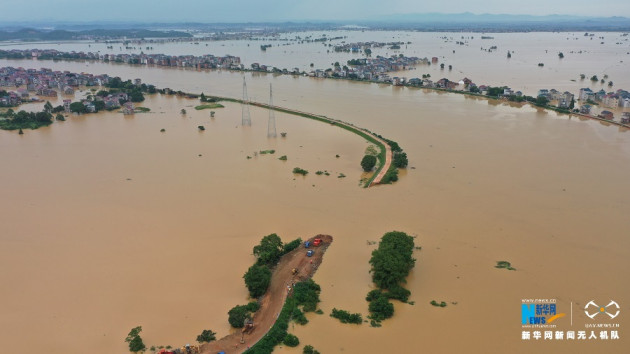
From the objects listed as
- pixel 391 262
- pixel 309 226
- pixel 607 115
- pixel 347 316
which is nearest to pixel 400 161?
pixel 309 226

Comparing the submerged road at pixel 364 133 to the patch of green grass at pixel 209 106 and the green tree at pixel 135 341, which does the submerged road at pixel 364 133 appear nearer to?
the patch of green grass at pixel 209 106

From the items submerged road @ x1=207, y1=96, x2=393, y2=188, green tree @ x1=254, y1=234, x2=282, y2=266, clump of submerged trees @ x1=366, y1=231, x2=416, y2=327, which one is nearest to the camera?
clump of submerged trees @ x1=366, y1=231, x2=416, y2=327

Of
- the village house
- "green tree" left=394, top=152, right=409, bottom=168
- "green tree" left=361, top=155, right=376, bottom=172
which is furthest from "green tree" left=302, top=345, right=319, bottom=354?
the village house

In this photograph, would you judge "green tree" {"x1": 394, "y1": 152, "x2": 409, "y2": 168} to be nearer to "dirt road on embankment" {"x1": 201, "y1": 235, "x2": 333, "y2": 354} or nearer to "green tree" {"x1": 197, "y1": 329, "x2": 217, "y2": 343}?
"dirt road on embankment" {"x1": 201, "y1": 235, "x2": 333, "y2": 354}

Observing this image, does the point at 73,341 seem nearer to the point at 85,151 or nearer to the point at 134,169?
the point at 134,169

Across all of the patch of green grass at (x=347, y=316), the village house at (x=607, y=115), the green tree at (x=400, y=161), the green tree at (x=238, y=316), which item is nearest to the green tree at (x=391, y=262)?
the patch of green grass at (x=347, y=316)
